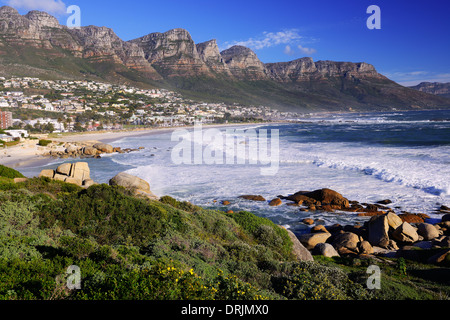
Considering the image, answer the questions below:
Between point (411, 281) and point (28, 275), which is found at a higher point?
point (28, 275)

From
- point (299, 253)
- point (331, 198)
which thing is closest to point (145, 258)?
point (299, 253)

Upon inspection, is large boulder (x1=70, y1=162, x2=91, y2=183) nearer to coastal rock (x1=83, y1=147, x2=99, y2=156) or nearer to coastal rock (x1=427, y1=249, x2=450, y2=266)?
coastal rock (x1=427, y1=249, x2=450, y2=266)

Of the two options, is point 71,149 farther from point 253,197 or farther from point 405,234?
point 405,234

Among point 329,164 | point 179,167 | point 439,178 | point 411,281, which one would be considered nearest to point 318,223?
point 411,281

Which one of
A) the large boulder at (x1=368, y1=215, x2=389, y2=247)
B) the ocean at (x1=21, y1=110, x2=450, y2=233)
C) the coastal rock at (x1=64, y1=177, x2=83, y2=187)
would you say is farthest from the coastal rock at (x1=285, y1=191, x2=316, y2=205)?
the coastal rock at (x1=64, y1=177, x2=83, y2=187)
